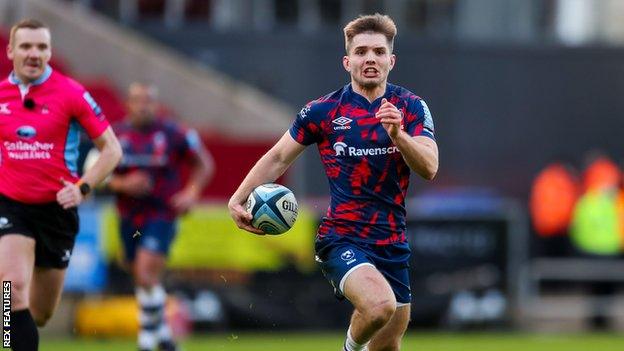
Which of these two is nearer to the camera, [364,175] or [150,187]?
[364,175]

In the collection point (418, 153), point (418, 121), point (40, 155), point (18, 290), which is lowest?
point (18, 290)

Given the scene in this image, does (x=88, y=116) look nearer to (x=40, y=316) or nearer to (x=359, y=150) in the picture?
(x=40, y=316)

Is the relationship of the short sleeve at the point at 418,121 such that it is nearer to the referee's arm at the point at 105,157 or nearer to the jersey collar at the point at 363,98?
the jersey collar at the point at 363,98

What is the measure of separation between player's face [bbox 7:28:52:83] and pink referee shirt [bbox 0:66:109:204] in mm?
86

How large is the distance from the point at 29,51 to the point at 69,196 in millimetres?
1032

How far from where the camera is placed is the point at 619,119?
2591cm

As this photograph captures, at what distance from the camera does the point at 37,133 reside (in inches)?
405

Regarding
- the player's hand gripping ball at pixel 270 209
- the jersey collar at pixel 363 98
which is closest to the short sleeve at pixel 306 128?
the jersey collar at pixel 363 98

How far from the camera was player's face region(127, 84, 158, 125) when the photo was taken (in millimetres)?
14430

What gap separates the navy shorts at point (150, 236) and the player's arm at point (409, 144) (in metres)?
5.80

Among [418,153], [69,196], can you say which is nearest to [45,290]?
[69,196]

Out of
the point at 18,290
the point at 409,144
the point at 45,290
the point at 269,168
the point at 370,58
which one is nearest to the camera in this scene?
the point at 409,144

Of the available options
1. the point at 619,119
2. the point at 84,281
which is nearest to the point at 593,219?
the point at 619,119

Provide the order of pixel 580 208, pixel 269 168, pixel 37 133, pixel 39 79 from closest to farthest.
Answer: pixel 269 168 → pixel 37 133 → pixel 39 79 → pixel 580 208
